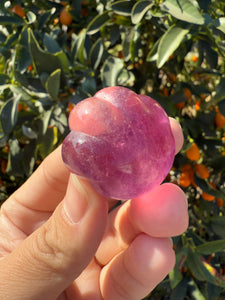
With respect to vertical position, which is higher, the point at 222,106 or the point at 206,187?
the point at 222,106

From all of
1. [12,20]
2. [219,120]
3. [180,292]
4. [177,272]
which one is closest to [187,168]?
[219,120]

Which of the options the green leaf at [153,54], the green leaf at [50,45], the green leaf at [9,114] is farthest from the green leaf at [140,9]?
the green leaf at [9,114]

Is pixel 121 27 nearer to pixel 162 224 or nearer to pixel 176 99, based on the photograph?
pixel 176 99

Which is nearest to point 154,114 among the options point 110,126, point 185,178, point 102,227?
point 110,126

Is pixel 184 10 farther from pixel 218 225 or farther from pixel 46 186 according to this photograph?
pixel 218 225

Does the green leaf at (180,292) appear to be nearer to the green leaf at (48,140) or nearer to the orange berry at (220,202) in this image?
the orange berry at (220,202)

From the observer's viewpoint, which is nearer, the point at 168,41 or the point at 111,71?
the point at 168,41

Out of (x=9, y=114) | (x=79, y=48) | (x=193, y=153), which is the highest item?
(x=79, y=48)
